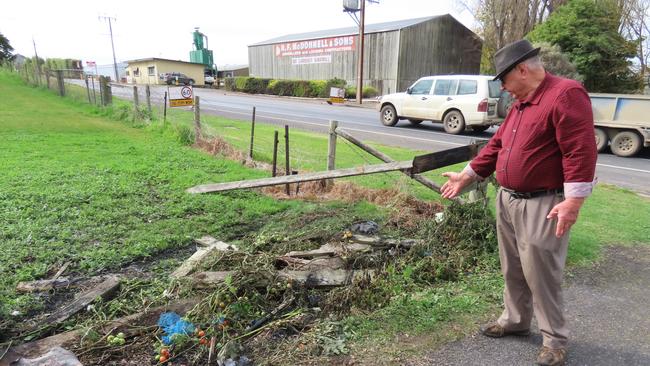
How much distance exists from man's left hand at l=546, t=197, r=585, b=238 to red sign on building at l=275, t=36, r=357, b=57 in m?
37.1

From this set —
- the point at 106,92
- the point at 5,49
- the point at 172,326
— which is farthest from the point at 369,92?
the point at 5,49

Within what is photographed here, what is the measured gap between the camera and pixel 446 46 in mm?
38188

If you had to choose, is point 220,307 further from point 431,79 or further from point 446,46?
point 446,46

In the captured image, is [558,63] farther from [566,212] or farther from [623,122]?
[566,212]

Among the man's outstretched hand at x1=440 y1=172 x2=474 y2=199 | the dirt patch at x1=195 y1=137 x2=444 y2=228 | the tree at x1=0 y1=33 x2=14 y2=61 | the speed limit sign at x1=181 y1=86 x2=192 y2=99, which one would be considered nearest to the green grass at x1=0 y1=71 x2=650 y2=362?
the dirt patch at x1=195 y1=137 x2=444 y2=228

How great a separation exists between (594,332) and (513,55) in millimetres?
1999

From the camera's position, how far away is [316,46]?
40.6 m

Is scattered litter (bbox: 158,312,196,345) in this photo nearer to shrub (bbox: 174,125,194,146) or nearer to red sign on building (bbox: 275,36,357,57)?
shrub (bbox: 174,125,194,146)

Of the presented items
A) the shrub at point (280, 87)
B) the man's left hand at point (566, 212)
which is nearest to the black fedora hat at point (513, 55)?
the man's left hand at point (566, 212)

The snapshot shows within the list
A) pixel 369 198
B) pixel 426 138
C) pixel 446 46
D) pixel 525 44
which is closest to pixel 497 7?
pixel 446 46

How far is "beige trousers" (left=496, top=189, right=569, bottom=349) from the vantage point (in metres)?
2.50

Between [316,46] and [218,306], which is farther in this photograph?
[316,46]

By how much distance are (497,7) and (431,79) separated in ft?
59.5

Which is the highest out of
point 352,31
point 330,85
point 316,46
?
point 352,31
